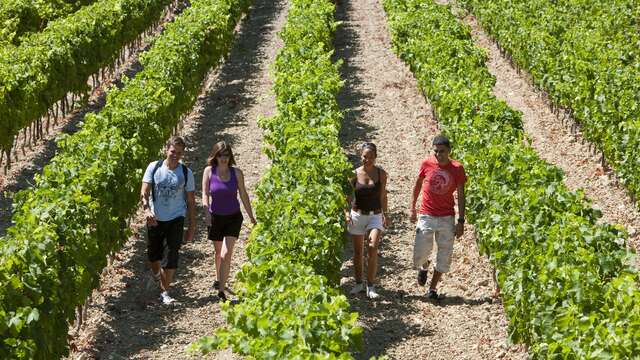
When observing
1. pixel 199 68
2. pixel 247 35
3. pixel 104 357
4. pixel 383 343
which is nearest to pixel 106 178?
pixel 104 357

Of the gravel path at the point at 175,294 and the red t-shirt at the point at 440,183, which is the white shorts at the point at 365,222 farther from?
the gravel path at the point at 175,294

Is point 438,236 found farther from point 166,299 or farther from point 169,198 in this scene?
point 166,299

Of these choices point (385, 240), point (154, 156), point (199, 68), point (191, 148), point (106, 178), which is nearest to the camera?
point (106, 178)

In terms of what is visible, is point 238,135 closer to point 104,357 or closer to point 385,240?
point 385,240

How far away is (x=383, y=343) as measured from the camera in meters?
9.57

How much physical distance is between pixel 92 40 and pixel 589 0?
13.1 meters

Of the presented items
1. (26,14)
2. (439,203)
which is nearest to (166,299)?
(439,203)

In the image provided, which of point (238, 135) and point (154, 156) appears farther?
point (238, 135)

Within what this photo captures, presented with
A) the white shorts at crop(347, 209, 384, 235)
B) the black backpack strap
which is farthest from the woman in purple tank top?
the white shorts at crop(347, 209, 384, 235)

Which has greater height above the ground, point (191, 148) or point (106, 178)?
point (106, 178)

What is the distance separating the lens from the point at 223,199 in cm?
995

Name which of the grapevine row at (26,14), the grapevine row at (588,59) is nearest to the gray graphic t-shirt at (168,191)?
the grapevine row at (588,59)

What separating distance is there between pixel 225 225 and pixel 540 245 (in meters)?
3.26

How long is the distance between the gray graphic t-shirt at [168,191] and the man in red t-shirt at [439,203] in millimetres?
2395
